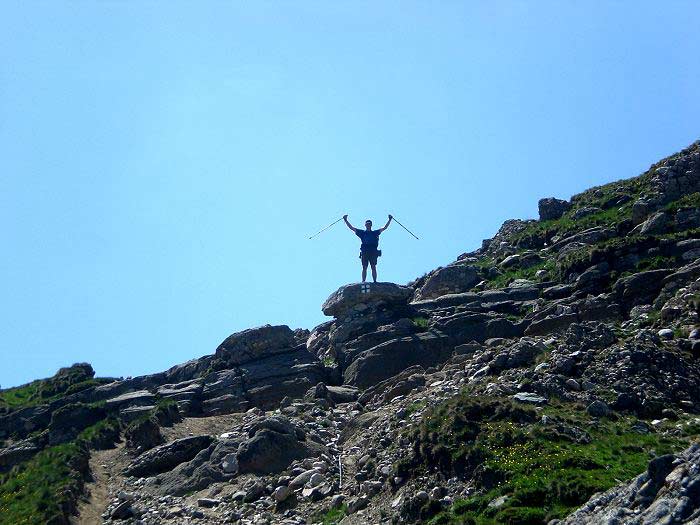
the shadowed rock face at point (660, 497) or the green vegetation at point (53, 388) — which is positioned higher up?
the green vegetation at point (53, 388)

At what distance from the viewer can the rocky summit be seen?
84.6 feet

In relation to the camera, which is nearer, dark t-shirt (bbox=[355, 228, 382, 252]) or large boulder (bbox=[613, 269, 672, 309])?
large boulder (bbox=[613, 269, 672, 309])

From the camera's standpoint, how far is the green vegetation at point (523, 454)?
78.3 feet

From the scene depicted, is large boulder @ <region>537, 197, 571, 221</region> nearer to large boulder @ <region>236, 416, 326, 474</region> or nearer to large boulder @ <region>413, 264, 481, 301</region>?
large boulder @ <region>413, 264, 481, 301</region>

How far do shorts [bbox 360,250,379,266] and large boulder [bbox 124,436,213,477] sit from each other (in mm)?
12031

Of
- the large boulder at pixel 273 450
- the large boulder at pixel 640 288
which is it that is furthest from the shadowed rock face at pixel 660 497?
the large boulder at pixel 640 288

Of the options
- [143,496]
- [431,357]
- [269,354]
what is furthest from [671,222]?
[143,496]

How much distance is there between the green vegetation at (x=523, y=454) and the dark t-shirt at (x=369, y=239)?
1449 centimetres

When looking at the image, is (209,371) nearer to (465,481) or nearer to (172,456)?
(172,456)

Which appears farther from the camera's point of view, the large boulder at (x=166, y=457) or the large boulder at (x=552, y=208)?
the large boulder at (x=552, y=208)

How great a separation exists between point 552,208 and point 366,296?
14783mm

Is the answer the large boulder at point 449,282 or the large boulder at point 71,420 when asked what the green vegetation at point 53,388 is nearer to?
the large boulder at point 71,420

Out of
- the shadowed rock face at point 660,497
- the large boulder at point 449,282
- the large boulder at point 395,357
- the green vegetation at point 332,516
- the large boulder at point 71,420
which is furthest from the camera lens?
the large boulder at point 449,282

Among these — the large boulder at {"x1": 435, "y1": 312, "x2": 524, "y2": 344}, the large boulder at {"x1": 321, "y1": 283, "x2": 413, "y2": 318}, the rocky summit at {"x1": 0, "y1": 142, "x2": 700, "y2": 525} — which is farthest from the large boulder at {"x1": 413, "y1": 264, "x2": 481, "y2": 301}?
the large boulder at {"x1": 435, "y1": 312, "x2": 524, "y2": 344}
